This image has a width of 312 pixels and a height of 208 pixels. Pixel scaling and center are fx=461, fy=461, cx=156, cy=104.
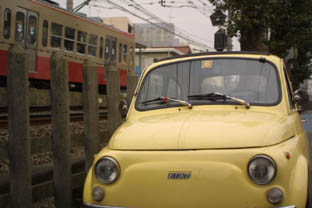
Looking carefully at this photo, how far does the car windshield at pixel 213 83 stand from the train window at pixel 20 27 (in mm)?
9457

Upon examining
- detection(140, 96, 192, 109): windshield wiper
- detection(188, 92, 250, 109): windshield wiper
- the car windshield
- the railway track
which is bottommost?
the railway track

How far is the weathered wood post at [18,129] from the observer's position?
444cm

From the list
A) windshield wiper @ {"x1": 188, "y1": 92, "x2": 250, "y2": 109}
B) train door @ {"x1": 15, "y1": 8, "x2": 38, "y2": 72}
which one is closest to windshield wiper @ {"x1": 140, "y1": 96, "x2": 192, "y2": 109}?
windshield wiper @ {"x1": 188, "y1": 92, "x2": 250, "y2": 109}

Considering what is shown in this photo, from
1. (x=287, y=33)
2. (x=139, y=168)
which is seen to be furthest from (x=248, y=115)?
(x=287, y=33)

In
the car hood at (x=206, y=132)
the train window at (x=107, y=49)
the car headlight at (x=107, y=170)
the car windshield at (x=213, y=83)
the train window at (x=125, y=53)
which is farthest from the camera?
the train window at (x=125, y=53)

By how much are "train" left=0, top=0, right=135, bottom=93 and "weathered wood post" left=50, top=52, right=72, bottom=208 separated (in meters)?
8.14

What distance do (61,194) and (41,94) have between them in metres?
1.54

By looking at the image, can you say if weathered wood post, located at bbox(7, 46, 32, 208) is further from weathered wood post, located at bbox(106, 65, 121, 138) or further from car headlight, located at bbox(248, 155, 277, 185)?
car headlight, located at bbox(248, 155, 277, 185)

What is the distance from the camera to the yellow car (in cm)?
323

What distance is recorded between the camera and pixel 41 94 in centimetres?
599

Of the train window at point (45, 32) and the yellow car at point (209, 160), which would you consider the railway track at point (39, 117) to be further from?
the yellow car at point (209, 160)

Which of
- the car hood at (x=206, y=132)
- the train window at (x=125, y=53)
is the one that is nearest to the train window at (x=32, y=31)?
the train window at (x=125, y=53)

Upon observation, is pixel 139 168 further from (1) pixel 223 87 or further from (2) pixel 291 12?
(2) pixel 291 12

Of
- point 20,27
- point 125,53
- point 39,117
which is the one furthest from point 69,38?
point 39,117
